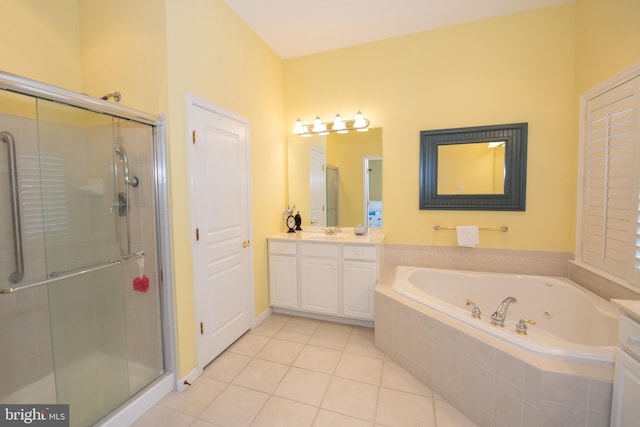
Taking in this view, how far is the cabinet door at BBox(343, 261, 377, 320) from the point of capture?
2607 mm

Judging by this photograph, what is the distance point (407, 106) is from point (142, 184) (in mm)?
2493

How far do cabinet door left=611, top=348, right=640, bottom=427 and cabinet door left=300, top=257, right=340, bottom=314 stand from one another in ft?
6.28

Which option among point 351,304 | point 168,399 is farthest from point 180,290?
point 351,304

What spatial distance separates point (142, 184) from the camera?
6.08 feet

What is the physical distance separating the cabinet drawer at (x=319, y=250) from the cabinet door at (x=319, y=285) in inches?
2.0

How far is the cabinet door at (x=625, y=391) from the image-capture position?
1049 mm

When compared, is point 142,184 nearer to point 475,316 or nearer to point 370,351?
point 370,351

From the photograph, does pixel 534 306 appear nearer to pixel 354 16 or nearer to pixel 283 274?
pixel 283 274

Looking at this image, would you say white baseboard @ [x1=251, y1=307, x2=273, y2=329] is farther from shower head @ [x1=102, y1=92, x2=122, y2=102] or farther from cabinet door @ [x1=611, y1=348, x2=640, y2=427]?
cabinet door @ [x1=611, y1=348, x2=640, y2=427]

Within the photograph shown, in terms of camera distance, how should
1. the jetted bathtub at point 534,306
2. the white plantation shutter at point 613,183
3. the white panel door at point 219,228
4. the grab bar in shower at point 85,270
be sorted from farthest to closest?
the white panel door at point 219,228
the white plantation shutter at point 613,183
the grab bar in shower at point 85,270
the jetted bathtub at point 534,306

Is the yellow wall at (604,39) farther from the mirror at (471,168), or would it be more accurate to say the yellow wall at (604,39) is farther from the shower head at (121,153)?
the shower head at (121,153)

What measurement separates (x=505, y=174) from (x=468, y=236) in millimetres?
668

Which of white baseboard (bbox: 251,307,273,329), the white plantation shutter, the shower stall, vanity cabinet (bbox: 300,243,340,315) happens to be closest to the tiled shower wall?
the shower stall

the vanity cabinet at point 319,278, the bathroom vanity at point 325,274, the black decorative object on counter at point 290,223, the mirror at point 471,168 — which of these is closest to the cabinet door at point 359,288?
the bathroom vanity at point 325,274
